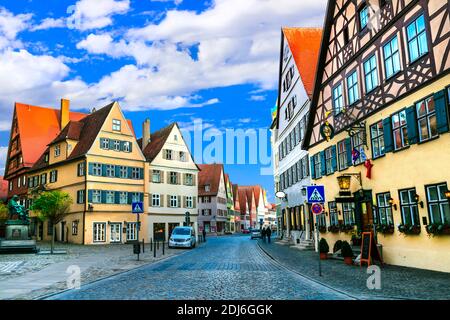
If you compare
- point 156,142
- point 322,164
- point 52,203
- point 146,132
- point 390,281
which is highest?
point 146,132

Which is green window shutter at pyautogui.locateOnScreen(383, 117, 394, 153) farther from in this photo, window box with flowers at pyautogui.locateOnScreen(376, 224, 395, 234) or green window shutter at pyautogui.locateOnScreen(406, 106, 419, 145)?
window box with flowers at pyautogui.locateOnScreen(376, 224, 395, 234)

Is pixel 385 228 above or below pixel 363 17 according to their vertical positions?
below

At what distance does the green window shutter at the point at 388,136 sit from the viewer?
57.4 ft

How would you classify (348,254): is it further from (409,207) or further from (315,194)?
(315,194)

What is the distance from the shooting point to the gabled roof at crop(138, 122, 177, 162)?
5099 centimetres

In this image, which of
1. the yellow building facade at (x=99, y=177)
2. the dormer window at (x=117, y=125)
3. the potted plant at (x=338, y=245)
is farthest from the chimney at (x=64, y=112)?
the potted plant at (x=338, y=245)

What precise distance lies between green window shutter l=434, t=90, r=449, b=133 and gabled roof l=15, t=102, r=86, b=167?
50.2 meters

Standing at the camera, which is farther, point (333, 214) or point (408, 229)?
point (333, 214)

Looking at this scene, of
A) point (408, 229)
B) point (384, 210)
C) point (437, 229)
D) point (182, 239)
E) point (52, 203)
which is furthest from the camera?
point (52, 203)

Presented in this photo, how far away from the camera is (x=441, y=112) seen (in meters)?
14.0

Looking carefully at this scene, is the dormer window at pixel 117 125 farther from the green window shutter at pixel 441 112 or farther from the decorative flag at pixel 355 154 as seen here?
the green window shutter at pixel 441 112

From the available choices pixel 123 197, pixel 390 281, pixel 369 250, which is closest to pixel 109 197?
pixel 123 197

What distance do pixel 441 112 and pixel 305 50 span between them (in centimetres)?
2097

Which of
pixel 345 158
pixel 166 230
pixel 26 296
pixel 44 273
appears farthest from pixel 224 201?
pixel 26 296
